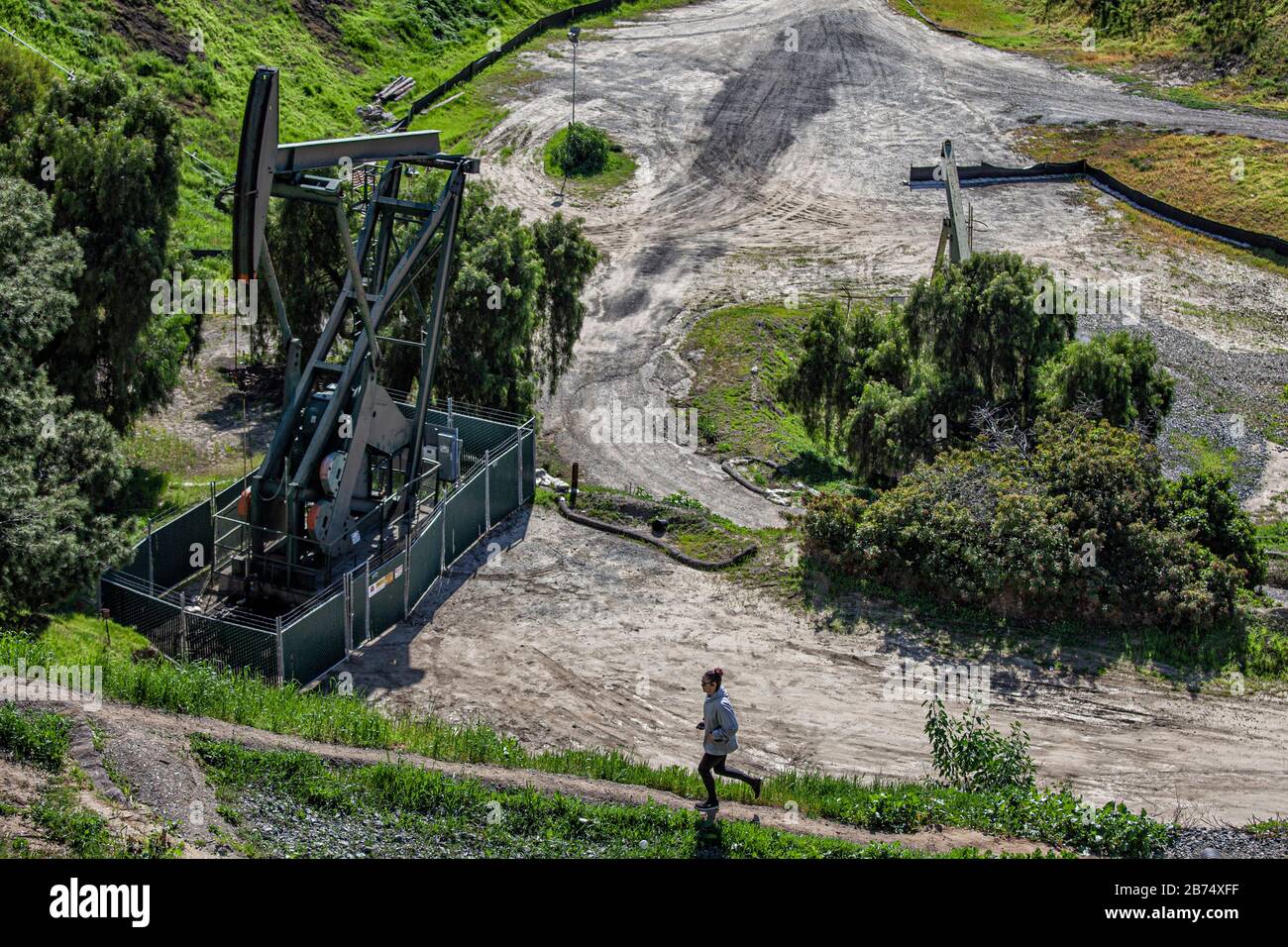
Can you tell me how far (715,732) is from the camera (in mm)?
17766

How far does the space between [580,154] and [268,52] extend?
13675mm


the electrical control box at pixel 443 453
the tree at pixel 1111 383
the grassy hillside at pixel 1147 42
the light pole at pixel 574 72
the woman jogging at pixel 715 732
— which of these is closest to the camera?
the woman jogging at pixel 715 732

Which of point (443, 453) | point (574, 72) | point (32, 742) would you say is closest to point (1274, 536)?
point (443, 453)

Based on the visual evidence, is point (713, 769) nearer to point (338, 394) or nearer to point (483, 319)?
point (338, 394)

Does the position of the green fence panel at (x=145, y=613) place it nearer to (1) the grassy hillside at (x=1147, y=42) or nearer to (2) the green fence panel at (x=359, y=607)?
(2) the green fence panel at (x=359, y=607)

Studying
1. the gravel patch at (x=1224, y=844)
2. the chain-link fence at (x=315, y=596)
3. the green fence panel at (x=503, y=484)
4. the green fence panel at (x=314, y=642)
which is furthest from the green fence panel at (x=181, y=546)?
the gravel patch at (x=1224, y=844)

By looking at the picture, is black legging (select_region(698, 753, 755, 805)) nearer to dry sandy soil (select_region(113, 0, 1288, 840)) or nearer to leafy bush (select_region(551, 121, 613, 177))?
dry sandy soil (select_region(113, 0, 1288, 840))

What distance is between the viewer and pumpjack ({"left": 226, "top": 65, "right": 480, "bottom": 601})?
76.7 ft

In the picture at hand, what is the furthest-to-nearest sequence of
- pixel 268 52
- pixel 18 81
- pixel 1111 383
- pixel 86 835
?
pixel 268 52 < pixel 18 81 < pixel 1111 383 < pixel 86 835

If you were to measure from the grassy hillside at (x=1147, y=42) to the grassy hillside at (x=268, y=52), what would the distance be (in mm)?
23824

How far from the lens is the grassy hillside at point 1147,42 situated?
64.7 meters

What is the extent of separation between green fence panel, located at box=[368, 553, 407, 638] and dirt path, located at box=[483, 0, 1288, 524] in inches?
349
